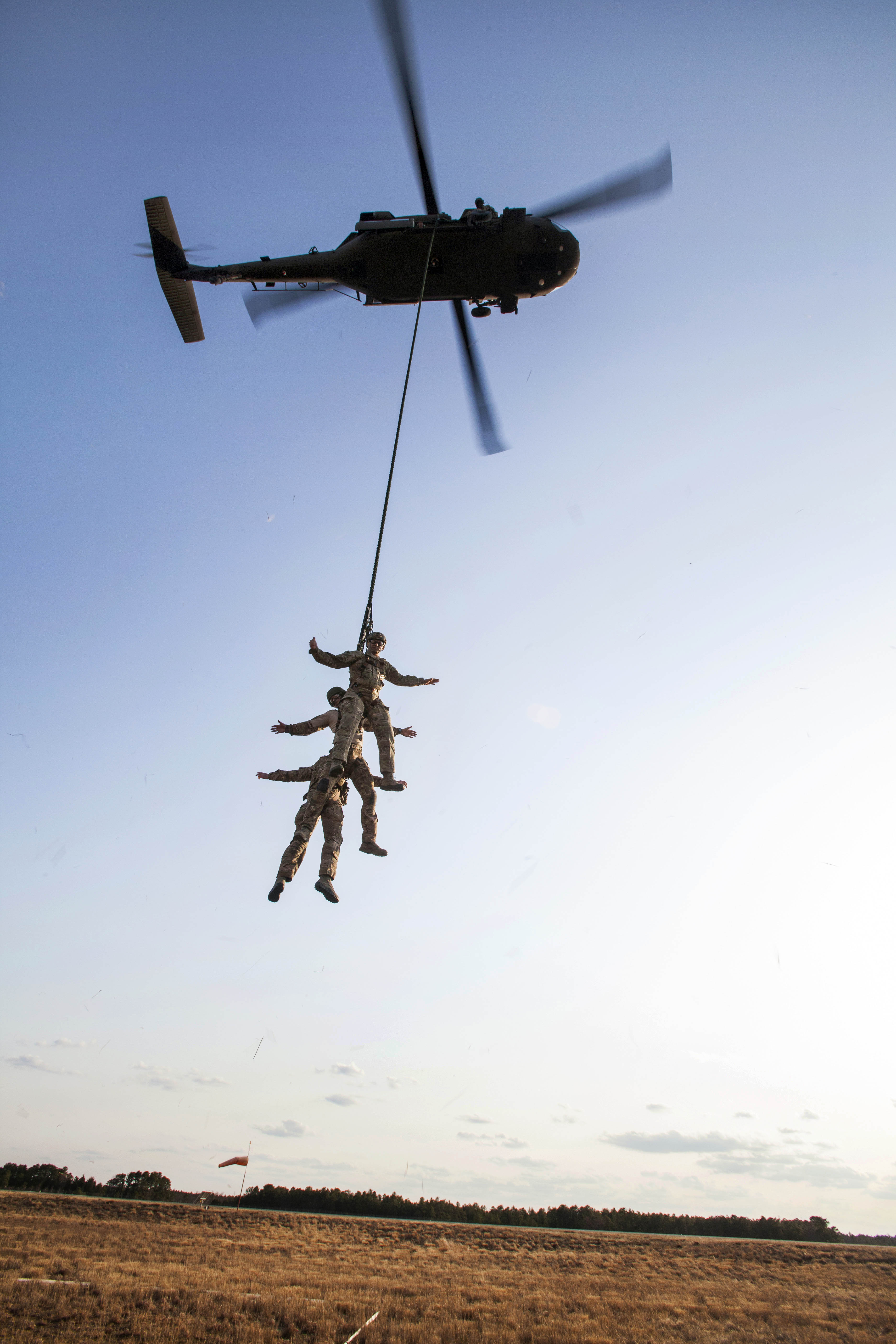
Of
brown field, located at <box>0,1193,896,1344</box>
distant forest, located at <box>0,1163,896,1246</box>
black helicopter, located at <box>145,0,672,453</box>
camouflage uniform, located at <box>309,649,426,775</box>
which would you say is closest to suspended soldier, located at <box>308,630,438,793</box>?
camouflage uniform, located at <box>309,649,426,775</box>

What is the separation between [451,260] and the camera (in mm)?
11469

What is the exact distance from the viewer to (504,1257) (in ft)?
76.4

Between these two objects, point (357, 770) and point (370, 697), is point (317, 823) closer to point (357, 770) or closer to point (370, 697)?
point (357, 770)

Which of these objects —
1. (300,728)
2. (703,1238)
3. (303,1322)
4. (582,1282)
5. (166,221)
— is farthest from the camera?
(703,1238)

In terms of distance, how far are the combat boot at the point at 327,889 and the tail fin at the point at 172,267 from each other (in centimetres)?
1093

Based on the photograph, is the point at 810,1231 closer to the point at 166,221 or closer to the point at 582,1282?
the point at 582,1282

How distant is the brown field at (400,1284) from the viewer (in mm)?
14305

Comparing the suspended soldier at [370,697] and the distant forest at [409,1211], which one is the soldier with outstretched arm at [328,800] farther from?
the distant forest at [409,1211]

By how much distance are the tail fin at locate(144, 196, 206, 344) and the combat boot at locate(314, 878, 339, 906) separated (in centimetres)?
1093

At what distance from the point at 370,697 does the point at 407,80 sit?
353 inches

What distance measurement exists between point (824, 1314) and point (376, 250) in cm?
2614

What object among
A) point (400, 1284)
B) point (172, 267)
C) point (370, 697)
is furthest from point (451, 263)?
point (400, 1284)

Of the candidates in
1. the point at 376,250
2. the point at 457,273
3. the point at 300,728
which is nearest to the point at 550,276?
the point at 457,273

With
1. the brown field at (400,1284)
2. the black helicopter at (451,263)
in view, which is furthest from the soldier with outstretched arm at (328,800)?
the brown field at (400,1284)
